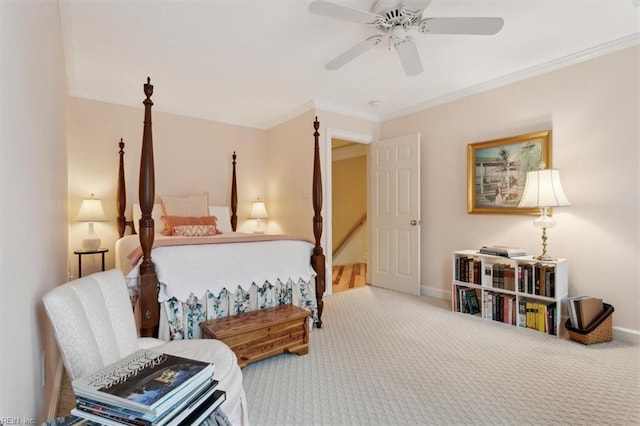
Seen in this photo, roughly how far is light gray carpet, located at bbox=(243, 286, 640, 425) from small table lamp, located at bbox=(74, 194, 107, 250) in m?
2.55

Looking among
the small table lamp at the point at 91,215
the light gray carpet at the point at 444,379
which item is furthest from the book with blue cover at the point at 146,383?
the small table lamp at the point at 91,215

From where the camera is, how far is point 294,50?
2.77 meters

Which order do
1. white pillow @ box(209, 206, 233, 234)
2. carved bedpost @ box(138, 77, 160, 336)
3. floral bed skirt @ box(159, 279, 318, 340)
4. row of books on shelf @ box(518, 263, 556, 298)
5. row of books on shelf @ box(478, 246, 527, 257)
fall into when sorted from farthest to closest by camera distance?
white pillow @ box(209, 206, 233, 234), row of books on shelf @ box(478, 246, 527, 257), row of books on shelf @ box(518, 263, 556, 298), floral bed skirt @ box(159, 279, 318, 340), carved bedpost @ box(138, 77, 160, 336)

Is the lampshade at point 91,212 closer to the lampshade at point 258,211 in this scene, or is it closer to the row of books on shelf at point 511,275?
the lampshade at point 258,211

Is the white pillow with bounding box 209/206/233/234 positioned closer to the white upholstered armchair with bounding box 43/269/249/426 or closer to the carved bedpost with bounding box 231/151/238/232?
the carved bedpost with bounding box 231/151/238/232

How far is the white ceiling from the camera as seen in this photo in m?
2.22

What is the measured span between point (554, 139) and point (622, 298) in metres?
1.48

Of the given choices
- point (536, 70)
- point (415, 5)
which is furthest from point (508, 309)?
point (415, 5)

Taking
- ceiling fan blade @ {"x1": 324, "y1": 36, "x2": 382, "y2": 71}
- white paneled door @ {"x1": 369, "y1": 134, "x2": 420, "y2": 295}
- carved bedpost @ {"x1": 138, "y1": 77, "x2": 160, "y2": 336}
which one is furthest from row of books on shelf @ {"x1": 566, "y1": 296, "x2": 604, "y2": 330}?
carved bedpost @ {"x1": 138, "y1": 77, "x2": 160, "y2": 336}

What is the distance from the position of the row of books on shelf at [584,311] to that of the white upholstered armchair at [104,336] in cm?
266

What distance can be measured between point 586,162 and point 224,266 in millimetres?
3211

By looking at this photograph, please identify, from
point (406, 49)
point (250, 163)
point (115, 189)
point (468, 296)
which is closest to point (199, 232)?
point (115, 189)

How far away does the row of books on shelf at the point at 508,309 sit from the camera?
2719 mm

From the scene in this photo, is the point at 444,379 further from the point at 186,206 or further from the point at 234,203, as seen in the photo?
the point at 234,203
